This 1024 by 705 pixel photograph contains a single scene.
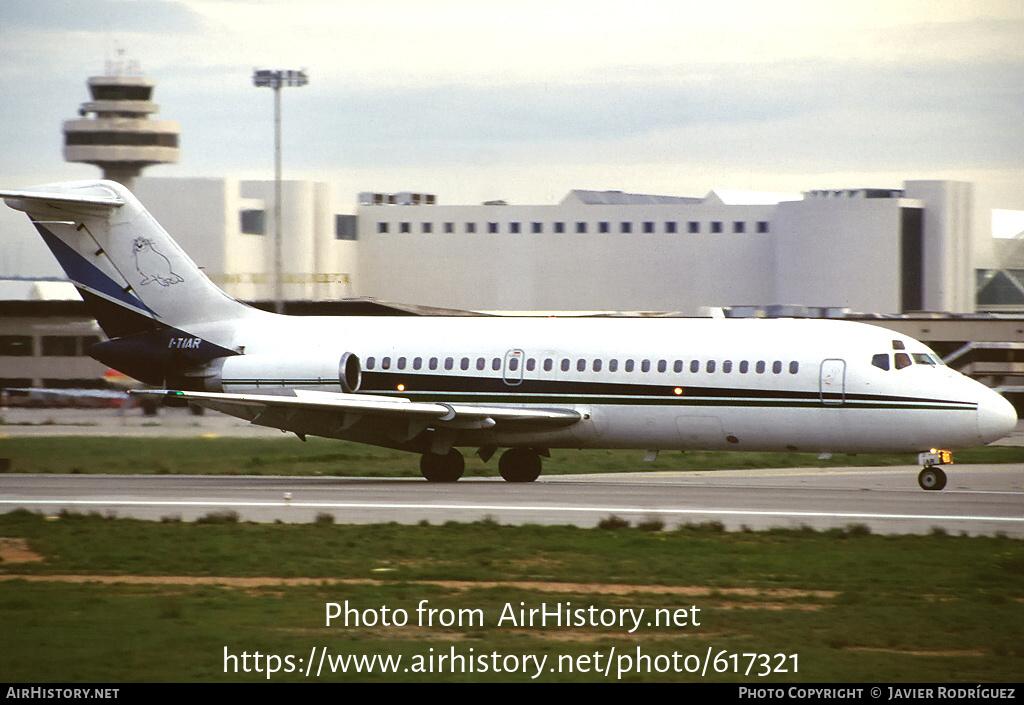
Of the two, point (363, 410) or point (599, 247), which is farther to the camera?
point (599, 247)

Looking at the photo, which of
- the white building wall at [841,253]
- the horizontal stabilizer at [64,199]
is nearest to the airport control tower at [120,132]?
the white building wall at [841,253]

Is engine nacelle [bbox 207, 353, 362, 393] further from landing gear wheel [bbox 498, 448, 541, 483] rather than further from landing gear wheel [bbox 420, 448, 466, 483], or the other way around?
landing gear wheel [bbox 498, 448, 541, 483]

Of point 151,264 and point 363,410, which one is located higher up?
point 151,264

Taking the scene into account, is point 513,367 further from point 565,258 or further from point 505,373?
point 565,258

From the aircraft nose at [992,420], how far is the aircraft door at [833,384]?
2652 mm

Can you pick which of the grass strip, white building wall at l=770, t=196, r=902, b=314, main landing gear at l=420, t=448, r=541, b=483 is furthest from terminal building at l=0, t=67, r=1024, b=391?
the grass strip

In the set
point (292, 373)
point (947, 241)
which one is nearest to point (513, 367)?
point (292, 373)

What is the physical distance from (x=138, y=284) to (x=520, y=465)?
10180 millimetres

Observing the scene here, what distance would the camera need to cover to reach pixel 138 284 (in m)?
34.7

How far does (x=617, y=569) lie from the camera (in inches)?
738

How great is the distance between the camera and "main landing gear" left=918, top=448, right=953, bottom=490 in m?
29.1

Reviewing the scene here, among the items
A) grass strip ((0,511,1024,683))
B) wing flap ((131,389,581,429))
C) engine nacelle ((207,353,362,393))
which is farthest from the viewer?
engine nacelle ((207,353,362,393))

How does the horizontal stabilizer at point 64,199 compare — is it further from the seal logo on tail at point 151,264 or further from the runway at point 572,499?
the runway at point 572,499
